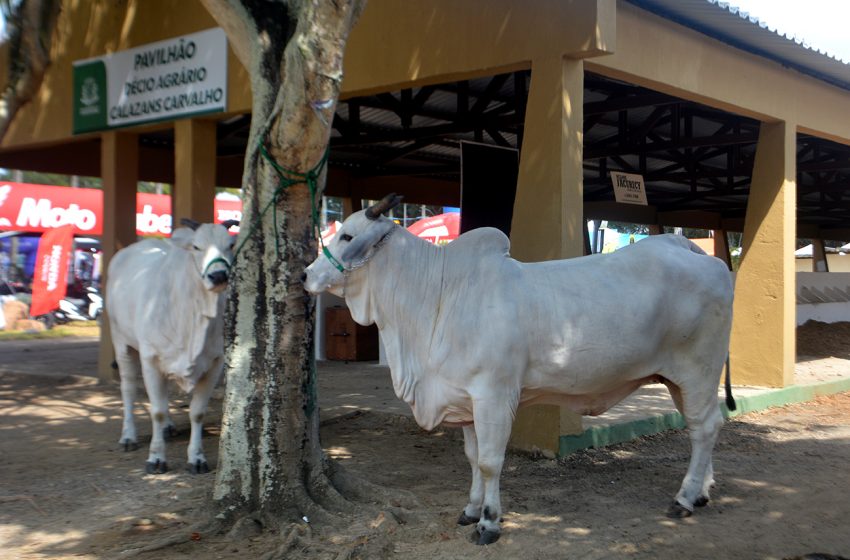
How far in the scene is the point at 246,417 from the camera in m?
5.09

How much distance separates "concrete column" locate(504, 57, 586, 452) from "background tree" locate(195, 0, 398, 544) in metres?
2.03

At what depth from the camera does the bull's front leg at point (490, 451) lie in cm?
473

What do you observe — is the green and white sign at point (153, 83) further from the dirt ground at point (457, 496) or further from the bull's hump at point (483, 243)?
the bull's hump at point (483, 243)

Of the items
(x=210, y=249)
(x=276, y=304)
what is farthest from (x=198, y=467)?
(x=276, y=304)

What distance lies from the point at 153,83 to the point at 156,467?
538 centimetres

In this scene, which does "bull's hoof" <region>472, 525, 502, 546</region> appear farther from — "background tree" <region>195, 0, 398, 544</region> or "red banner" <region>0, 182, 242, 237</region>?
"red banner" <region>0, 182, 242, 237</region>

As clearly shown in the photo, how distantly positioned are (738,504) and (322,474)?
2796mm

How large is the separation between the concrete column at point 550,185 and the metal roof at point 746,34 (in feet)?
4.27

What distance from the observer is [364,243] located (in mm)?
4898

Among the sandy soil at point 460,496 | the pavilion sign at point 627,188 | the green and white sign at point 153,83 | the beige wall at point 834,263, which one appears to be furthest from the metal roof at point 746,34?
the beige wall at point 834,263

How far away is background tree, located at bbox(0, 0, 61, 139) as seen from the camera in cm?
591

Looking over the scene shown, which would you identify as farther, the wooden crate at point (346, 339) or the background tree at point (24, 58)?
the wooden crate at point (346, 339)

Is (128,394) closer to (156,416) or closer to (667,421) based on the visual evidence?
(156,416)

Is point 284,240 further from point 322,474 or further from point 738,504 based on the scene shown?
point 738,504
